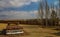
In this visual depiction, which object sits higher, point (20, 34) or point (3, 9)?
point (3, 9)

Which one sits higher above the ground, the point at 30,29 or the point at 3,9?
the point at 3,9

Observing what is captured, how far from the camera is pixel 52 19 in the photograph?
3418 millimetres

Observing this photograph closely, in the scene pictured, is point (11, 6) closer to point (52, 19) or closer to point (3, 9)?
point (3, 9)

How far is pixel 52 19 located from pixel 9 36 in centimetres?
89

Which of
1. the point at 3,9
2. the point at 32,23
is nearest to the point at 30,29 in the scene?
the point at 32,23

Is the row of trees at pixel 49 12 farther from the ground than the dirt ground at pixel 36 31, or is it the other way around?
the row of trees at pixel 49 12

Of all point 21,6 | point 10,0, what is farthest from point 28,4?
point 10,0

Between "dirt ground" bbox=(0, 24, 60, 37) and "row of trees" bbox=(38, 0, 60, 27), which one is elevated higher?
"row of trees" bbox=(38, 0, 60, 27)

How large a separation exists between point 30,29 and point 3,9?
65cm

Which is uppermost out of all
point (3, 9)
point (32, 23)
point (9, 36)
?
point (3, 9)

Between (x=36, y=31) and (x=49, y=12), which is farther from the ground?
(x=49, y=12)

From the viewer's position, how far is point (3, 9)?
3.36 m

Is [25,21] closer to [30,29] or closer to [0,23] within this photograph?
[30,29]

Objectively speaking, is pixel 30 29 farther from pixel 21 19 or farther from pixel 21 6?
pixel 21 6
